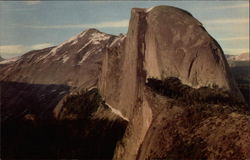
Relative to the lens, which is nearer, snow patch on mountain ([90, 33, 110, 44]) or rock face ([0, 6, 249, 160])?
rock face ([0, 6, 249, 160])

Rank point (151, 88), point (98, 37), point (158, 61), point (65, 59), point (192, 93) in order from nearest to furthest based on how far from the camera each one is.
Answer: point (192, 93) < point (151, 88) < point (158, 61) < point (65, 59) < point (98, 37)

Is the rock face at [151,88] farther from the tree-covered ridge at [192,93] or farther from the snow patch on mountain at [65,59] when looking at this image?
the snow patch on mountain at [65,59]

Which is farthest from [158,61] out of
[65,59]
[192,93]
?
[65,59]

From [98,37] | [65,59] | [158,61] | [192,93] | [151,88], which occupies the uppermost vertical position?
[158,61]

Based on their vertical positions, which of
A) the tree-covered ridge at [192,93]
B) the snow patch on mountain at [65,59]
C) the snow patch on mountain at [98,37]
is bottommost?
the snow patch on mountain at [65,59]

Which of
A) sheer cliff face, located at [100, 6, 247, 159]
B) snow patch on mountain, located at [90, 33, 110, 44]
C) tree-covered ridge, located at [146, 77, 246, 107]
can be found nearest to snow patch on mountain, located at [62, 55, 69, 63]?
snow patch on mountain, located at [90, 33, 110, 44]

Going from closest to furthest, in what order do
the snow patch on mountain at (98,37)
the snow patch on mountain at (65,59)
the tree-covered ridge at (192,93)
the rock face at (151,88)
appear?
the rock face at (151,88) < the tree-covered ridge at (192,93) < the snow patch on mountain at (65,59) < the snow patch on mountain at (98,37)

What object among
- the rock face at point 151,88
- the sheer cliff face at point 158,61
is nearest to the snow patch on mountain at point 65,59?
the rock face at point 151,88

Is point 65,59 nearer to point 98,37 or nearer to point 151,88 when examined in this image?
point 98,37

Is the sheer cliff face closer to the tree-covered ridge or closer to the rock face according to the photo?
the rock face
